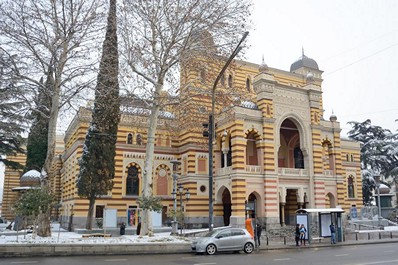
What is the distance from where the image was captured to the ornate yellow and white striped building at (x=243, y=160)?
32.1 metres

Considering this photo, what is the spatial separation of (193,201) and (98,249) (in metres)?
18.2

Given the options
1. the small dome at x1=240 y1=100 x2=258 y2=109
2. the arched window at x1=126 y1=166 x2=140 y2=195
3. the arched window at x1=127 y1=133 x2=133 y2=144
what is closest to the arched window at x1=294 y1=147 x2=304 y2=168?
the small dome at x1=240 y1=100 x2=258 y2=109

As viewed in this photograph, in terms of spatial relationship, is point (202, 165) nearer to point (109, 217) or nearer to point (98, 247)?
point (109, 217)

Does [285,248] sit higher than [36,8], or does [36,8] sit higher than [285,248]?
[36,8]

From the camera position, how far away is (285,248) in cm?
2253

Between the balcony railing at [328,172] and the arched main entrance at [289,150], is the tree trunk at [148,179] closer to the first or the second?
the arched main entrance at [289,150]

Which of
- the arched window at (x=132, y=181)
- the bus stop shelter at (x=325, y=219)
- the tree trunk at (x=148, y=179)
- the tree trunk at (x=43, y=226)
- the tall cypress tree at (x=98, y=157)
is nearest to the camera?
the tree trunk at (x=43, y=226)

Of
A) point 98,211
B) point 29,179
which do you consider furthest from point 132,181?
point 29,179

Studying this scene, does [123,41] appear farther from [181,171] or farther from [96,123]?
[181,171]

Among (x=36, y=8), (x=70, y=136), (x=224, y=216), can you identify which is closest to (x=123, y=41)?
(x=36, y=8)

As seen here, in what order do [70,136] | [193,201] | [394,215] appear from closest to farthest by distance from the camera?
[193,201], [70,136], [394,215]

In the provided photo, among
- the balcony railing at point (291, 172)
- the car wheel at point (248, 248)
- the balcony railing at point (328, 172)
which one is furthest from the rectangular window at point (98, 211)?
the balcony railing at point (328, 172)

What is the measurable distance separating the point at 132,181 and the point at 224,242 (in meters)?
18.5

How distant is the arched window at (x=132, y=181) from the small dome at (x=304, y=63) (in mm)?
25332
